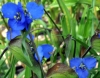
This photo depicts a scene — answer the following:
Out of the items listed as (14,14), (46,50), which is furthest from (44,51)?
(14,14)

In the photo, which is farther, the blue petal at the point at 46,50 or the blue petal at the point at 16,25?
the blue petal at the point at 46,50

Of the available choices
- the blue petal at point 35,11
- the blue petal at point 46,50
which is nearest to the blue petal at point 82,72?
the blue petal at point 46,50

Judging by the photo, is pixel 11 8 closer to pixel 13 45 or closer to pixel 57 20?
pixel 13 45

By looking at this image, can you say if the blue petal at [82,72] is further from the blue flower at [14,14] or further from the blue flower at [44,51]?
the blue flower at [14,14]

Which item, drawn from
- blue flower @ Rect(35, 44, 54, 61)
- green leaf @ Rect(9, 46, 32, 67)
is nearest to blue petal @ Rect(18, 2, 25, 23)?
green leaf @ Rect(9, 46, 32, 67)

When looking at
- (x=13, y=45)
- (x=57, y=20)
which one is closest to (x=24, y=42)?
(x=13, y=45)

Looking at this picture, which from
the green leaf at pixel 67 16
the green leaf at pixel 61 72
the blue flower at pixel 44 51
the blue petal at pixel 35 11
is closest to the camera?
the blue petal at pixel 35 11

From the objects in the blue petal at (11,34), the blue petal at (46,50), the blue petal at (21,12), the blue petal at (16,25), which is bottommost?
the blue petal at (46,50)
